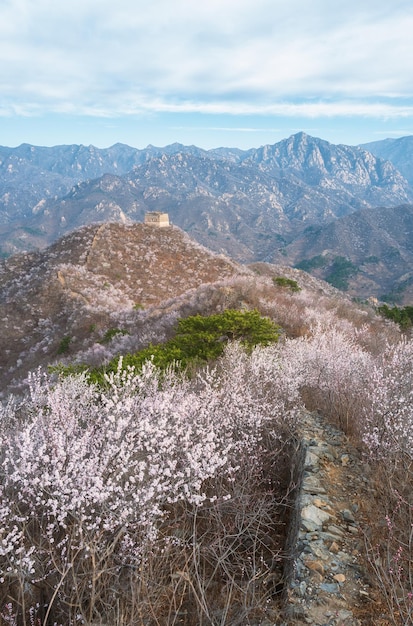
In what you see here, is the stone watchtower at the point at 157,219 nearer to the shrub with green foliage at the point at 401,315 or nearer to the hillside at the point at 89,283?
the hillside at the point at 89,283

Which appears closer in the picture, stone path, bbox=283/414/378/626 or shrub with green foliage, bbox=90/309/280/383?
stone path, bbox=283/414/378/626

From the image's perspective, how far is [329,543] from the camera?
15.5 ft

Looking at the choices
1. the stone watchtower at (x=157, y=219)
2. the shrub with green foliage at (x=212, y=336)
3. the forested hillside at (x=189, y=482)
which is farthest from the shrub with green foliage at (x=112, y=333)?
the stone watchtower at (x=157, y=219)

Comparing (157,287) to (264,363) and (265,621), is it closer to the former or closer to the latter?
(264,363)

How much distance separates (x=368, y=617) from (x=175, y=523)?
2444 millimetres

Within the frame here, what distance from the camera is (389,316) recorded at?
2875cm

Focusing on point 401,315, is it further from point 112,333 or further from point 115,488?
point 115,488

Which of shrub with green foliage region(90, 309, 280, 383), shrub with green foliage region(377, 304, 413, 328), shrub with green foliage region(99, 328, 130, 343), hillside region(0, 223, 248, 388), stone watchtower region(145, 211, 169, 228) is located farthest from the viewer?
stone watchtower region(145, 211, 169, 228)

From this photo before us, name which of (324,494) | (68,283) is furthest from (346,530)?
(68,283)

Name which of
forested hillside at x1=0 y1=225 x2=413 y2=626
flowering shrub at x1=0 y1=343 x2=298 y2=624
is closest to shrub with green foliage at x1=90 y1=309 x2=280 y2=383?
forested hillside at x1=0 y1=225 x2=413 y2=626

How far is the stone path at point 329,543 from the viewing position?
389 cm

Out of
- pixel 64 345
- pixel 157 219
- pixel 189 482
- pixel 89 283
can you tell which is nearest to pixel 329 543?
pixel 189 482

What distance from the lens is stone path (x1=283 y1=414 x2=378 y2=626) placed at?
389 centimetres

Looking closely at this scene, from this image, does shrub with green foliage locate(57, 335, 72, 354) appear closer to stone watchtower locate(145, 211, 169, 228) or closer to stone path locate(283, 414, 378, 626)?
stone path locate(283, 414, 378, 626)
